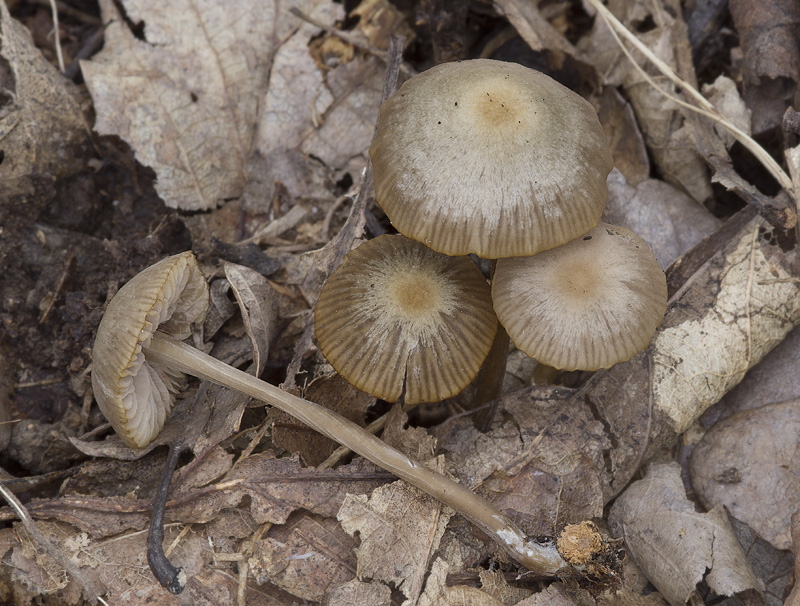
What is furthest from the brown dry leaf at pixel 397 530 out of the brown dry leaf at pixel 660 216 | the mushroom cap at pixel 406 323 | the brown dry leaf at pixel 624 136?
the brown dry leaf at pixel 624 136

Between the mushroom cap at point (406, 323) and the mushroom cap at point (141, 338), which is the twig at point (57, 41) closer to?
the mushroom cap at point (141, 338)

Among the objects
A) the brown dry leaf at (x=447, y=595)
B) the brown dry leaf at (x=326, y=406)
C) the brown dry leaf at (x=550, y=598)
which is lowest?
the brown dry leaf at (x=447, y=595)

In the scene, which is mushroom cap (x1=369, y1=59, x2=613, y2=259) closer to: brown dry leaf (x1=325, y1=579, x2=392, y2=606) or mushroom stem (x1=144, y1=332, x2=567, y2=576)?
mushroom stem (x1=144, y1=332, x2=567, y2=576)

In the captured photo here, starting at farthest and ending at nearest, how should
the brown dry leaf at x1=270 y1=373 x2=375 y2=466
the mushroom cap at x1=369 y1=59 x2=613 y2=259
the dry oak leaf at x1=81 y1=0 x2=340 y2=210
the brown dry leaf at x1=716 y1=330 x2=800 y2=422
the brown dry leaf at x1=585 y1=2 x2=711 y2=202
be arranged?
1. the dry oak leaf at x1=81 y1=0 x2=340 y2=210
2. the brown dry leaf at x1=585 y1=2 x2=711 y2=202
3. the brown dry leaf at x1=716 y1=330 x2=800 y2=422
4. the brown dry leaf at x1=270 y1=373 x2=375 y2=466
5. the mushroom cap at x1=369 y1=59 x2=613 y2=259

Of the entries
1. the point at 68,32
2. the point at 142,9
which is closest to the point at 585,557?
the point at 142,9

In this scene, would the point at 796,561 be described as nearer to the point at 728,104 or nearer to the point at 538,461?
the point at 538,461

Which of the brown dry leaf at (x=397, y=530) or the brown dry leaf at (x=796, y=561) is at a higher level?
the brown dry leaf at (x=796, y=561)

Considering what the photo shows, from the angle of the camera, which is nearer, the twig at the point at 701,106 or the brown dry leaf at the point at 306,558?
the brown dry leaf at the point at 306,558

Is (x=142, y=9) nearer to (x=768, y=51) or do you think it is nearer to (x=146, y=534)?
(x=146, y=534)

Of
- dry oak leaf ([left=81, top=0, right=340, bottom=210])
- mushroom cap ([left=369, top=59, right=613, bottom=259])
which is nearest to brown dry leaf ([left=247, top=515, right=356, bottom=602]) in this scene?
mushroom cap ([left=369, top=59, right=613, bottom=259])
